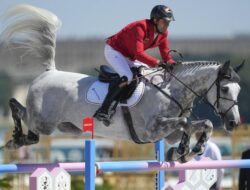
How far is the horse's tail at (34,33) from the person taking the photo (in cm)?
892

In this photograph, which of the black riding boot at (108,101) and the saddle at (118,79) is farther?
the saddle at (118,79)

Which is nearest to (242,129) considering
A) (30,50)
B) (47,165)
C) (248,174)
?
(248,174)

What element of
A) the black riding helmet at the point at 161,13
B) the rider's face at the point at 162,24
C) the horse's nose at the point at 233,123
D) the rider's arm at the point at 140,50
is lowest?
the horse's nose at the point at 233,123

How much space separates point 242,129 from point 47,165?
8.86 m

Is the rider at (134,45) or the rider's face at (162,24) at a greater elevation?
the rider's face at (162,24)

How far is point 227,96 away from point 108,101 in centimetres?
103

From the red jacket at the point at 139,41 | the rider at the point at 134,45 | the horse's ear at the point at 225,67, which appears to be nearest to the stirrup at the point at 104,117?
the rider at the point at 134,45

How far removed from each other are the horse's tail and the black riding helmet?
1147 mm

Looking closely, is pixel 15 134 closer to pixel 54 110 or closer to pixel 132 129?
pixel 54 110

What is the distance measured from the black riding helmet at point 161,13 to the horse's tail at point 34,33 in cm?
115

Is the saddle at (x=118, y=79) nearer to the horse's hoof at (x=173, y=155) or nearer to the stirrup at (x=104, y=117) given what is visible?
the stirrup at (x=104, y=117)

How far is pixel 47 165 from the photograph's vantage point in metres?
7.35

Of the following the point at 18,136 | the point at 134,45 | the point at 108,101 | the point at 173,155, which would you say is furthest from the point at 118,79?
the point at 18,136

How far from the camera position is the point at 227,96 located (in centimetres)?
811
